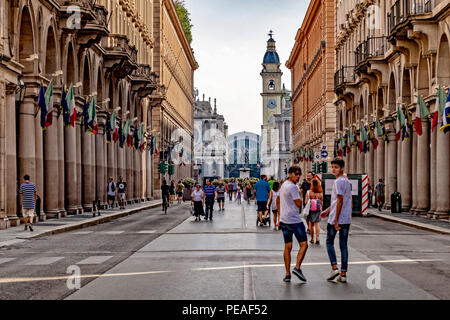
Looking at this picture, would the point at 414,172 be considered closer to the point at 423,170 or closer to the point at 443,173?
the point at 423,170

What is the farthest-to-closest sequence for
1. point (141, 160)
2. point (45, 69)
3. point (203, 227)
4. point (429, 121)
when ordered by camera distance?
point (141, 160), point (429, 121), point (45, 69), point (203, 227)

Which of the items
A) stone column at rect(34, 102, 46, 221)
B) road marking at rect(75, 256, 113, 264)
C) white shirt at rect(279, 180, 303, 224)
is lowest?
road marking at rect(75, 256, 113, 264)

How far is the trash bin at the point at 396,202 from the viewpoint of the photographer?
3919 cm

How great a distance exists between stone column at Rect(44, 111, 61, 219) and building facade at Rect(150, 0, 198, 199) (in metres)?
34.1

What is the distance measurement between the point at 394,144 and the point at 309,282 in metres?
32.2

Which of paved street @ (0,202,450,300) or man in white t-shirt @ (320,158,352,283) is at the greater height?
man in white t-shirt @ (320,158,352,283)

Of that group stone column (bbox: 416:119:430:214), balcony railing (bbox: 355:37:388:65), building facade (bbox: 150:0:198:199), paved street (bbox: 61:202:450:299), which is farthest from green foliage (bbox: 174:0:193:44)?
paved street (bbox: 61:202:450:299)

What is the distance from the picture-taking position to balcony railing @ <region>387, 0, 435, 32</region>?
34906mm

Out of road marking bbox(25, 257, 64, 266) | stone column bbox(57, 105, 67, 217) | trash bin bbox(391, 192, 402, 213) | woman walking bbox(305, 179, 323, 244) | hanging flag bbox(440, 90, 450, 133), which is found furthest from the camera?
trash bin bbox(391, 192, 402, 213)

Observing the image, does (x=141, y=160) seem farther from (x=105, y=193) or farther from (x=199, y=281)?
(x=199, y=281)

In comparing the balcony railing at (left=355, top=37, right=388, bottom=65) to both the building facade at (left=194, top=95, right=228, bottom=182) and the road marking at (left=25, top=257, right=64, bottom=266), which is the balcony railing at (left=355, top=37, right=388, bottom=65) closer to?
the road marking at (left=25, top=257, right=64, bottom=266)

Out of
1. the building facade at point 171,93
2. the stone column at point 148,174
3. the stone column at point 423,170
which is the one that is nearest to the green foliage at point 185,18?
the building facade at point 171,93

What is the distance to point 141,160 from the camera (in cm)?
6194

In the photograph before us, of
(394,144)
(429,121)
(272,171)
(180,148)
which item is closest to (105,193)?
(394,144)
